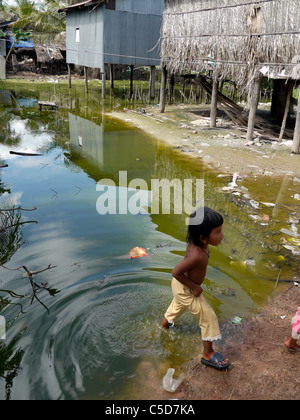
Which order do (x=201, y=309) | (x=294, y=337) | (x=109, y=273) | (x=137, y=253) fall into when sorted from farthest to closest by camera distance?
1. (x=137, y=253)
2. (x=109, y=273)
3. (x=294, y=337)
4. (x=201, y=309)

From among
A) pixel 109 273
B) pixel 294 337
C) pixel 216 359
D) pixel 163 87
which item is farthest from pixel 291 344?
pixel 163 87

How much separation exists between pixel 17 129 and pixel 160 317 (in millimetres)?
9113

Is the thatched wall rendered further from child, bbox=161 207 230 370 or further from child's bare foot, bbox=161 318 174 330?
child's bare foot, bbox=161 318 174 330

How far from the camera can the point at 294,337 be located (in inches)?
→ 106

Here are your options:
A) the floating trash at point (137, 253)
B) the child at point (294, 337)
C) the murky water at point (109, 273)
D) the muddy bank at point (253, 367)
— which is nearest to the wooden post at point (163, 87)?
the murky water at point (109, 273)

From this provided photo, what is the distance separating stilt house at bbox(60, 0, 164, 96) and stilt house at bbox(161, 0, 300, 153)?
13.0ft

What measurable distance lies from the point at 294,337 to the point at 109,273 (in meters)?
1.97

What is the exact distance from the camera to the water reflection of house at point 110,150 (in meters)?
7.25

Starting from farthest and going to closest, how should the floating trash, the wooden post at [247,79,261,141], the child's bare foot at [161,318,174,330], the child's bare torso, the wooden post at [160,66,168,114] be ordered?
the wooden post at [160,66,168,114] < the wooden post at [247,79,261,141] < the floating trash < the child's bare foot at [161,318,174,330] < the child's bare torso

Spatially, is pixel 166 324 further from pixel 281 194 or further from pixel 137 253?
pixel 281 194

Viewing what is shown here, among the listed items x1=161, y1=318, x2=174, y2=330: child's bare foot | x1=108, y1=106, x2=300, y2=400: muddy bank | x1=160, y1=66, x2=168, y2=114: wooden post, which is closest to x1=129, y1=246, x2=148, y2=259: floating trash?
x1=161, y1=318, x2=174, y2=330: child's bare foot

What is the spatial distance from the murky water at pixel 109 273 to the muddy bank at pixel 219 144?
675mm

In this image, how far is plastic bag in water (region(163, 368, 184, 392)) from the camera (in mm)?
2408

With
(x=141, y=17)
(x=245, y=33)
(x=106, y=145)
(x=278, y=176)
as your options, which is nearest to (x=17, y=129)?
(x=106, y=145)
